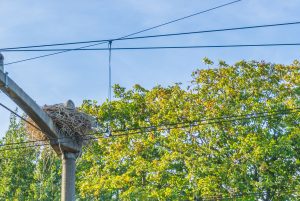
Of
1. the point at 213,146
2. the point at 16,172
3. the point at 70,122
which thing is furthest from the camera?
the point at 16,172

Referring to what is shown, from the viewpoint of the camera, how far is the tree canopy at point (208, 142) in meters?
21.1

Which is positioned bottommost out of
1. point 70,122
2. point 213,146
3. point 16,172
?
point 70,122

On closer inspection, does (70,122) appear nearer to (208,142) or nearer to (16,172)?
(208,142)

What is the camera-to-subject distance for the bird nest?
919 centimetres

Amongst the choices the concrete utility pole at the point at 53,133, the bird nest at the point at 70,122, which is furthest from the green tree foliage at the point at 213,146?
the concrete utility pole at the point at 53,133

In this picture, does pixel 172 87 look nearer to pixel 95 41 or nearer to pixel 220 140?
pixel 220 140

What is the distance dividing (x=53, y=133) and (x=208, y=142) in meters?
13.9

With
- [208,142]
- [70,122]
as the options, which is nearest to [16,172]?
[208,142]

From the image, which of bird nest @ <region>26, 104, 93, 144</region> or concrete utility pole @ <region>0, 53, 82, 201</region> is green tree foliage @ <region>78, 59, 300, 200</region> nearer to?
bird nest @ <region>26, 104, 93, 144</region>

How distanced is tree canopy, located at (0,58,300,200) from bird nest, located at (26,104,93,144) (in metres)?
10.2

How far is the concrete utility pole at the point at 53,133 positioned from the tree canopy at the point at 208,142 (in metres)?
11.1

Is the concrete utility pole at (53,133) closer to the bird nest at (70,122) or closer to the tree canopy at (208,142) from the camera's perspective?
the bird nest at (70,122)

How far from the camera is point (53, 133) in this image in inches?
357

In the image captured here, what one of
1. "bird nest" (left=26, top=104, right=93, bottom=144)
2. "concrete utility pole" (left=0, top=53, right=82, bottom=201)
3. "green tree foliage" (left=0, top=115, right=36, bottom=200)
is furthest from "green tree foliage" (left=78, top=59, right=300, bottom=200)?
"concrete utility pole" (left=0, top=53, right=82, bottom=201)
